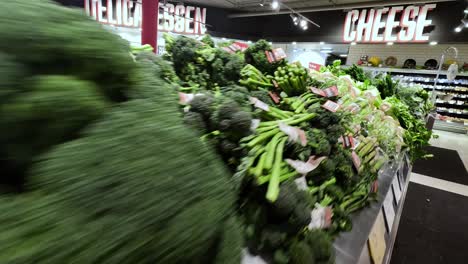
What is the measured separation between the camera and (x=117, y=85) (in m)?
0.42

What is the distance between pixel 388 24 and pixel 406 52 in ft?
5.41

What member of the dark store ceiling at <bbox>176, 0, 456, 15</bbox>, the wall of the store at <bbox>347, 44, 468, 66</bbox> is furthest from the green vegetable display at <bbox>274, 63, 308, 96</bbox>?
the wall of the store at <bbox>347, 44, 468, 66</bbox>

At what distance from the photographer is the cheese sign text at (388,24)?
21.3ft

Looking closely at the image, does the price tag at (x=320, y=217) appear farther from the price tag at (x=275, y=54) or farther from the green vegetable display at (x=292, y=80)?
the price tag at (x=275, y=54)

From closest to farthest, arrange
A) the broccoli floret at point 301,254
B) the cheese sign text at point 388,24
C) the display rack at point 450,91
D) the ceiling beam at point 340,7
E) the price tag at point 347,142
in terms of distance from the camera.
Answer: the broccoli floret at point 301,254, the price tag at point 347,142, the cheese sign text at point 388,24, the ceiling beam at point 340,7, the display rack at point 450,91

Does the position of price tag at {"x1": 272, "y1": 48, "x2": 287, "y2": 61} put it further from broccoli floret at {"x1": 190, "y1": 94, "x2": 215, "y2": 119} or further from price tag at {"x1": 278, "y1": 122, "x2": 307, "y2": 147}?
broccoli floret at {"x1": 190, "y1": 94, "x2": 215, "y2": 119}

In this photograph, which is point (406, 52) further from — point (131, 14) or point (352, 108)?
point (131, 14)

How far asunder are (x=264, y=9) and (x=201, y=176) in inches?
410

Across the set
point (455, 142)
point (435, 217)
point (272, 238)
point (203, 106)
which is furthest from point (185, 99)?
point (455, 142)

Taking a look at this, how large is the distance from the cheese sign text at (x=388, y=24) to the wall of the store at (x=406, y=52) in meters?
1.21

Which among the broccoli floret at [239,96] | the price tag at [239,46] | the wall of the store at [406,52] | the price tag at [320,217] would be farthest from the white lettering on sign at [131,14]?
the price tag at [320,217]

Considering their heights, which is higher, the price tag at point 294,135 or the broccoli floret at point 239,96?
the broccoli floret at point 239,96

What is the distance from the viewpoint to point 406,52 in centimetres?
788

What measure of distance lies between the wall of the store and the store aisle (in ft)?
15.1
